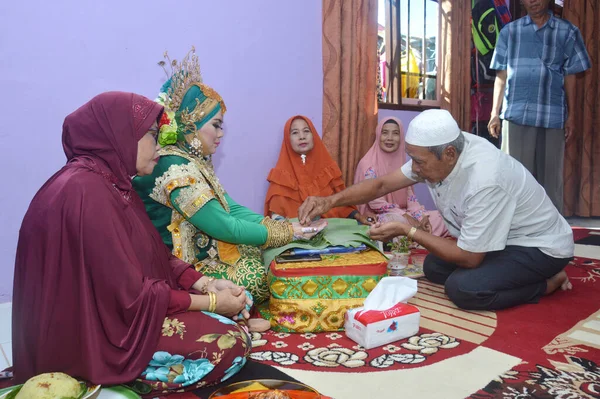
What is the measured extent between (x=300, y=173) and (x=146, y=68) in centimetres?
129

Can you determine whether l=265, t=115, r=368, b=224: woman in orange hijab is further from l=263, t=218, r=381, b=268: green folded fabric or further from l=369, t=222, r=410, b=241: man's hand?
l=369, t=222, r=410, b=241: man's hand

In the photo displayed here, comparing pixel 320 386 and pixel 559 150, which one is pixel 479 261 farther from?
pixel 559 150

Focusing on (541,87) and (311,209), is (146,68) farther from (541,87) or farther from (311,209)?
(541,87)

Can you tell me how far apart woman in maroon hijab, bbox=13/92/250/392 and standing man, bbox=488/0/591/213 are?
10.1 feet

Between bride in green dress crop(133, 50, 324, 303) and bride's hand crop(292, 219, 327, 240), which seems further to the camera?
A: bride's hand crop(292, 219, 327, 240)

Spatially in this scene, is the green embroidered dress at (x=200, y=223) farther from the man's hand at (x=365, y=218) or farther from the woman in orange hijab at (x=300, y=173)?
the man's hand at (x=365, y=218)

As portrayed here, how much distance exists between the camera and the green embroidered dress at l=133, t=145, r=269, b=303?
1941 millimetres

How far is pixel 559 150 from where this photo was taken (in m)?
3.62

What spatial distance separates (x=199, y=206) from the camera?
6.32ft

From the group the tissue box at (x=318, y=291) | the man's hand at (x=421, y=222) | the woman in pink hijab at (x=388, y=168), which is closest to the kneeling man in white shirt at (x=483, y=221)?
the tissue box at (x=318, y=291)

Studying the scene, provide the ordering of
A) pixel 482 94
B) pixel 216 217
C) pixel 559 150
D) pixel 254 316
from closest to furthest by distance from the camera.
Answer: pixel 216 217 → pixel 254 316 → pixel 559 150 → pixel 482 94

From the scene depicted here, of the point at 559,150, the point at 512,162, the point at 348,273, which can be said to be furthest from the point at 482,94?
the point at 348,273

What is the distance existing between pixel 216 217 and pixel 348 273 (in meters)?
0.64

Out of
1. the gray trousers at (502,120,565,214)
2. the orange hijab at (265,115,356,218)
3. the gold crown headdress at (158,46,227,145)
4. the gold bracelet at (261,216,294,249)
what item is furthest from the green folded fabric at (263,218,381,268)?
the gray trousers at (502,120,565,214)
